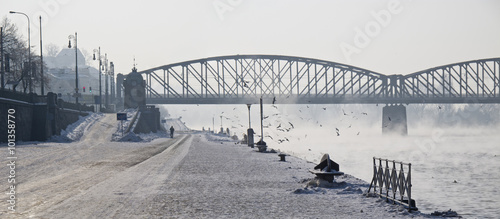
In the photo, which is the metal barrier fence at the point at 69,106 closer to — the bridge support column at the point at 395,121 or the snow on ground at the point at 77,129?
the snow on ground at the point at 77,129

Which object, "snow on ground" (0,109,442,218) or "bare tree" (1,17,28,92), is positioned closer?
"snow on ground" (0,109,442,218)

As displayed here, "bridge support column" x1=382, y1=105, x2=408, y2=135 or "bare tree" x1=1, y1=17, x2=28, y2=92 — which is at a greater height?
"bare tree" x1=1, y1=17, x2=28, y2=92

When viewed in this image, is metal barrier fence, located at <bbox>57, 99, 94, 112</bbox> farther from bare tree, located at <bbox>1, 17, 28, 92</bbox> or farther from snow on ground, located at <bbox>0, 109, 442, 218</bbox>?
snow on ground, located at <bbox>0, 109, 442, 218</bbox>

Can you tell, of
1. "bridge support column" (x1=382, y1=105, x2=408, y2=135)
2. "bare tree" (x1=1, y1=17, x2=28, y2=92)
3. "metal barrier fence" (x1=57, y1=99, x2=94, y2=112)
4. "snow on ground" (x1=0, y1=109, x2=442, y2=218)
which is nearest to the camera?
"snow on ground" (x1=0, y1=109, x2=442, y2=218)

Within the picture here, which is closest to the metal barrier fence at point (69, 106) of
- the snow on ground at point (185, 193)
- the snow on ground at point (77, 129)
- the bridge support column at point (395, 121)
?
the snow on ground at point (77, 129)

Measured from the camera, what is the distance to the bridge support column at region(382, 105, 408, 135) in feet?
563

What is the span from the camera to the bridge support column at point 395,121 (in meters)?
172

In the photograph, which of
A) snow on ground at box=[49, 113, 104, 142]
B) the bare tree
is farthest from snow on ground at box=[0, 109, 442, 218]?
the bare tree

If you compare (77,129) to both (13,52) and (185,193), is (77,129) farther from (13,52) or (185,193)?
(185,193)

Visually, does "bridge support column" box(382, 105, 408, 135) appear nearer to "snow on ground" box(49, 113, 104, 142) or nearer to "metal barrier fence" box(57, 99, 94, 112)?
"metal barrier fence" box(57, 99, 94, 112)

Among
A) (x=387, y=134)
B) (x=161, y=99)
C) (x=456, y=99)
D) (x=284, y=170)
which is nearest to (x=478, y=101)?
(x=456, y=99)

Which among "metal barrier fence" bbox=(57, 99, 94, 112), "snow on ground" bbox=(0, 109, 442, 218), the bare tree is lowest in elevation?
"snow on ground" bbox=(0, 109, 442, 218)

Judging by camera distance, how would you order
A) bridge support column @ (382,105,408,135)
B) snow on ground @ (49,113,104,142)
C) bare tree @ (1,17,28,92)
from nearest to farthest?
1. snow on ground @ (49,113,104,142)
2. bare tree @ (1,17,28,92)
3. bridge support column @ (382,105,408,135)

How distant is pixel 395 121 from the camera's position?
564ft
